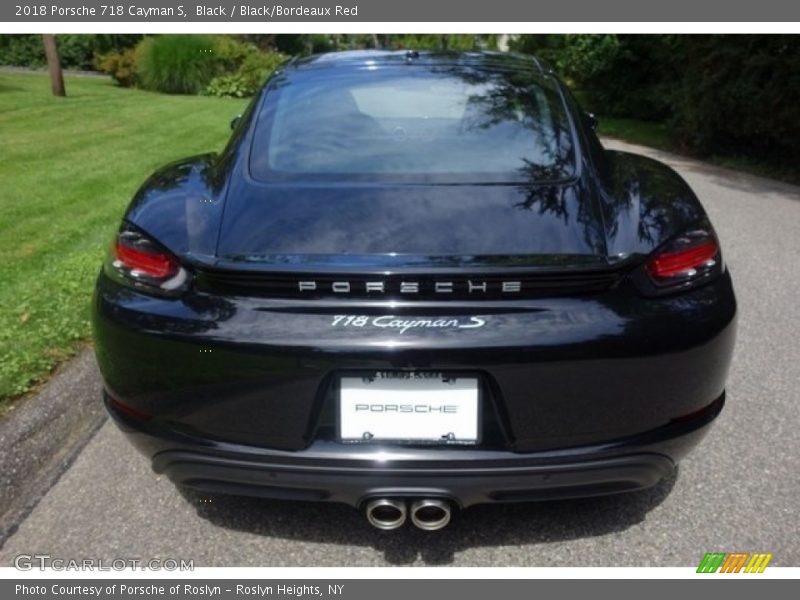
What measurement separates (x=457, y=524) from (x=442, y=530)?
0.20 feet

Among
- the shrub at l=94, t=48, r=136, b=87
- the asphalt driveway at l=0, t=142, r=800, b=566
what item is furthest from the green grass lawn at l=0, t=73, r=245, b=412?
the shrub at l=94, t=48, r=136, b=87

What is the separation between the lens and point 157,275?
7.29 feet

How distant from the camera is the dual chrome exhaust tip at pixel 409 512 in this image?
2.17 m

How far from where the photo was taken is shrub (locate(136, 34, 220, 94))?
66.0 ft

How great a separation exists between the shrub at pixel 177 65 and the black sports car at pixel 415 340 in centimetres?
1916

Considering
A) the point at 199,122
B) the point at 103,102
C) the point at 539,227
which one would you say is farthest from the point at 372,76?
the point at 103,102

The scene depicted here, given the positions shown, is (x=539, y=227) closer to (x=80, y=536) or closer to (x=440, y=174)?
(x=440, y=174)

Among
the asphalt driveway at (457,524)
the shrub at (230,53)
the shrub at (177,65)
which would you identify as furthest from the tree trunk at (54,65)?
the asphalt driveway at (457,524)

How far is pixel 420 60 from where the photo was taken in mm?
3279

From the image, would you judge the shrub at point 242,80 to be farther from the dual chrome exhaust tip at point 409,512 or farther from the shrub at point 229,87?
the dual chrome exhaust tip at point 409,512

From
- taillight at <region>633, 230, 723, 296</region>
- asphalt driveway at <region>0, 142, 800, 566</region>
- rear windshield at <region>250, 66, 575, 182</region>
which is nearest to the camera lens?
taillight at <region>633, 230, 723, 296</region>

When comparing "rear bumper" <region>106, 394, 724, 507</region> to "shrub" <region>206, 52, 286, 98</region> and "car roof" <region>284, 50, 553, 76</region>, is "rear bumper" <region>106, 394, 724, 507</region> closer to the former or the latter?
"car roof" <region>284, 50, 553, 76</region>

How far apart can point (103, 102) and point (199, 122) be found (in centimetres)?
375

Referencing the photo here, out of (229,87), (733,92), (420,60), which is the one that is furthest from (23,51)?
(420,60)
